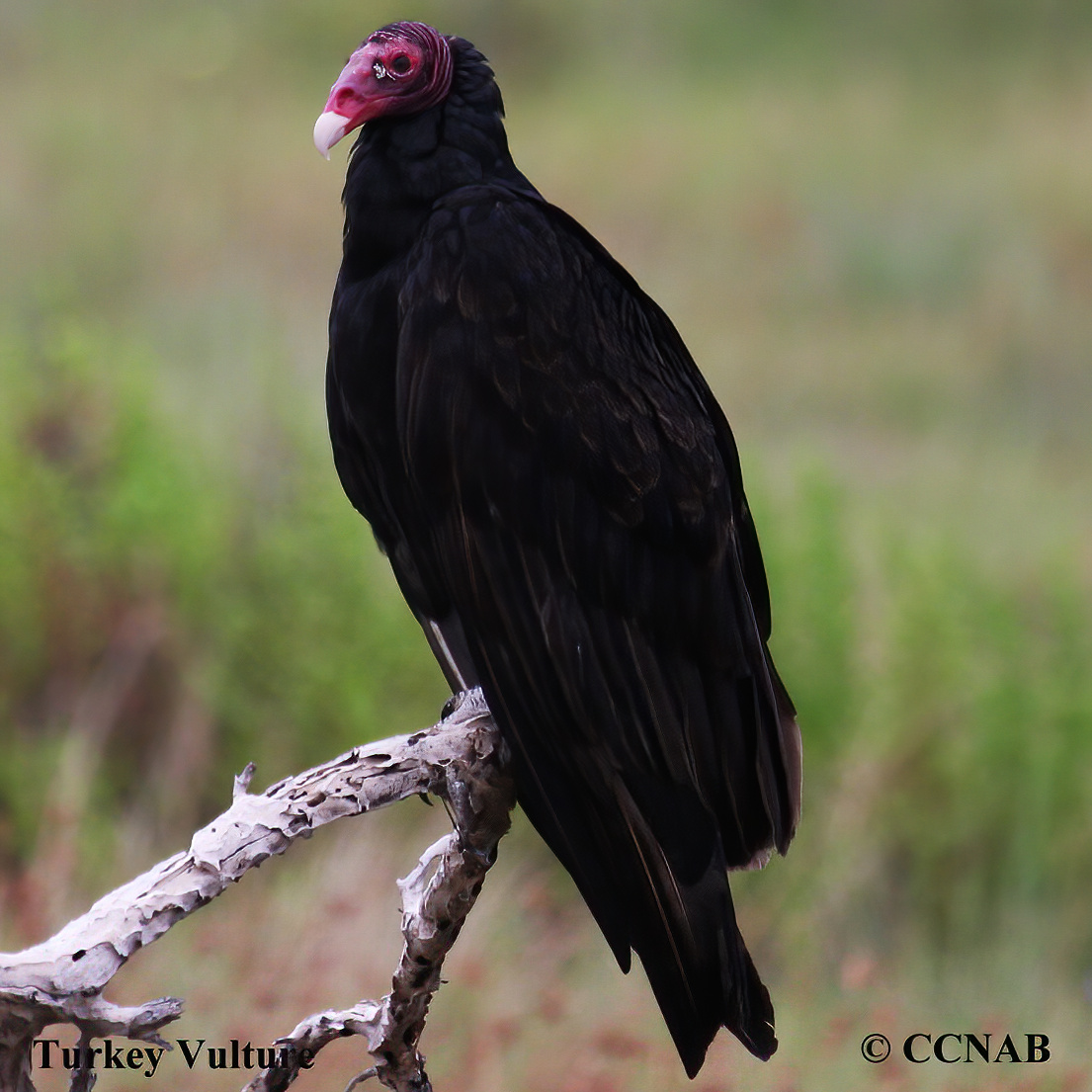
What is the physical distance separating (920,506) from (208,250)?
5766 millimetres

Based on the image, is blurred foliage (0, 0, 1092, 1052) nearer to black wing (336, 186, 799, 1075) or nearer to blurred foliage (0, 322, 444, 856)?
blurred foliage (0, 322, 444, 856)

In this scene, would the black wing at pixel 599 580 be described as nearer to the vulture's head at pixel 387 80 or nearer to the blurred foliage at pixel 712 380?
the vulture's head at pixel 387 80

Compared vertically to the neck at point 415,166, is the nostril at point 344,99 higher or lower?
higher

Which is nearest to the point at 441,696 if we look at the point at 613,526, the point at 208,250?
the point at 613,526

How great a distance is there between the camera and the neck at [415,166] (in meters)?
2.19

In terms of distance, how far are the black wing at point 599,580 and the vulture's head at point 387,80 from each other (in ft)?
0.68

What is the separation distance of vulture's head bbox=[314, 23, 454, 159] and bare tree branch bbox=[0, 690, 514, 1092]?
0.88 metres

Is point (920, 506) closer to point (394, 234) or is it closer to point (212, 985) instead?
point (212, 985)

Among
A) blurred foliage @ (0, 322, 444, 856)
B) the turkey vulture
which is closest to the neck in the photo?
the turkey vulture

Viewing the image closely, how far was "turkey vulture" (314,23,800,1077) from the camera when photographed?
1.99 m

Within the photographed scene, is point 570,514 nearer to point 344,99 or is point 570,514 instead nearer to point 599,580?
point 599,580

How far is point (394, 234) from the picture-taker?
2.18 metres

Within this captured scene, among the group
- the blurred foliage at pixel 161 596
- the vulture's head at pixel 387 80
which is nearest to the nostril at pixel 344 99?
the vulture's head at pixel 387 80

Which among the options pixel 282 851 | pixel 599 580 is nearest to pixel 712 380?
pixel 599 580
